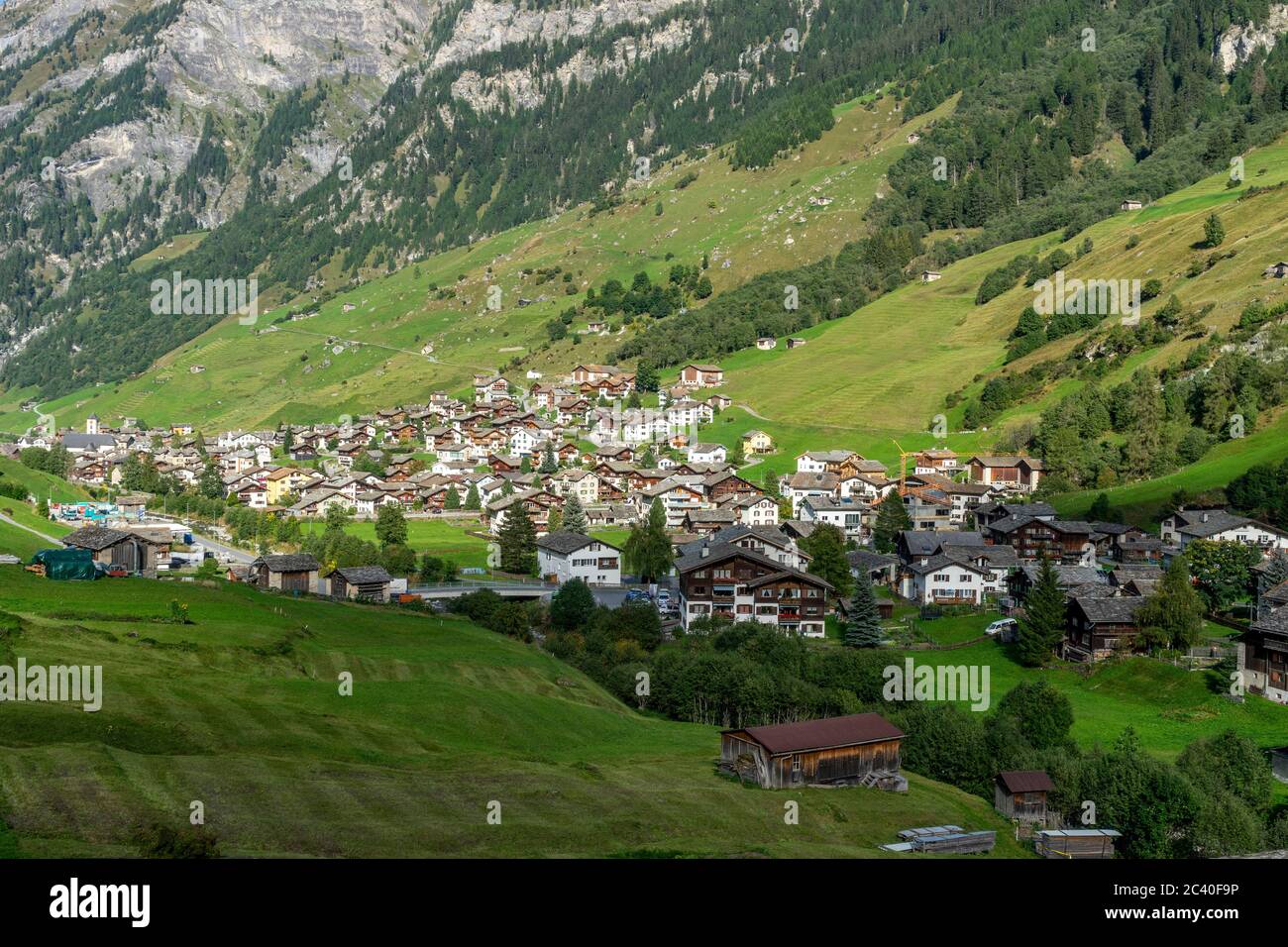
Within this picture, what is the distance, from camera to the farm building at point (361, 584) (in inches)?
3098

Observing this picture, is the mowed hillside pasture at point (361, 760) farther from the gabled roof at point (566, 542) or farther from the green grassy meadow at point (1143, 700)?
the gabled roof at point (566, 542)

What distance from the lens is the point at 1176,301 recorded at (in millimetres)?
129250

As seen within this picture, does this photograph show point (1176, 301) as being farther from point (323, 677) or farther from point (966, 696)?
point (323, 677)

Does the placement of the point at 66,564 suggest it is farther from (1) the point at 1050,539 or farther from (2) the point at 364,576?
(1) the point at 1050,539

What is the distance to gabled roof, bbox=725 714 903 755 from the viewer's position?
138 feet

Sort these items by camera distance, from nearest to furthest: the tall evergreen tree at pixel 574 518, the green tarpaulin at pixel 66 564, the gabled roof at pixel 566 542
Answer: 1. the green tarpaulin at pixel 66 564
2. the gabled roof at pixel 566 542
3. the tall evergreen tree at pixel 574 518

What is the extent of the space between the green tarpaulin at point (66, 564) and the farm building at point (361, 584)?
49.6ft

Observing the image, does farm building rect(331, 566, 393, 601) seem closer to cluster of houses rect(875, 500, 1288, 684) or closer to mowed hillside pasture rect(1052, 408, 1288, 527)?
cluster of houses rect(875, 500, 1288, 684)

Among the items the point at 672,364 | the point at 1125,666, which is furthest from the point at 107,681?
the point at 672,364

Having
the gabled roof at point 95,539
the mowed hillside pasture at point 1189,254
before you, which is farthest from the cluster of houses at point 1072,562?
the gabled roof at point 95,539

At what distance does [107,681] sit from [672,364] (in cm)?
14383

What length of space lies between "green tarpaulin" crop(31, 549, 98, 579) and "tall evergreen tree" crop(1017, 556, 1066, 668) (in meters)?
54.3
